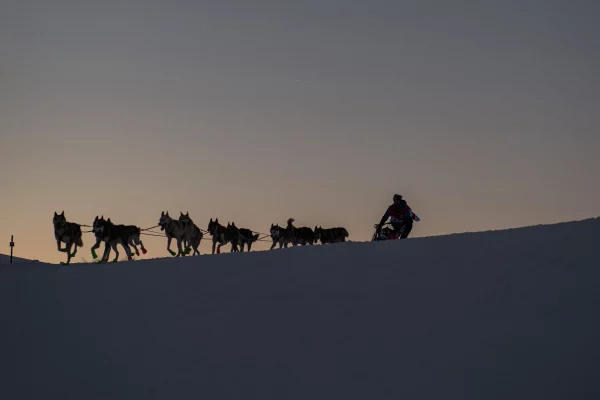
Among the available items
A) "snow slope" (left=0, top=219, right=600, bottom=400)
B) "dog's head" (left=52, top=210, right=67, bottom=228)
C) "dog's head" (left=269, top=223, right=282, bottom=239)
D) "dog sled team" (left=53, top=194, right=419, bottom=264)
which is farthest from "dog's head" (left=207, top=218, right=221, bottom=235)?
"snow slope" (left=0, top=219, right=600, bottom=400)

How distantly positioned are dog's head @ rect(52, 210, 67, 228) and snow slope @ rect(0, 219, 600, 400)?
546 centimetres

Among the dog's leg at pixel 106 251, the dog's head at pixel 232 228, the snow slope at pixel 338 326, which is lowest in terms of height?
the snow slope at pixel 338 326

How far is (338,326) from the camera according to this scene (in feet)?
40.5

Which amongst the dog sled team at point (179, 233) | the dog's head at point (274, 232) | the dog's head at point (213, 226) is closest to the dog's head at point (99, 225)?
the dog sled team at point (179, 233)

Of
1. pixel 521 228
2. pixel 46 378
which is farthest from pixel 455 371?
pixel 46 378

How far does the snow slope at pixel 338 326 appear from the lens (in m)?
10.6

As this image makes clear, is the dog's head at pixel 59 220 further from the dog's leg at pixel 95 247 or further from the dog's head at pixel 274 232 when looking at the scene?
the dog's head at pixel 274 232

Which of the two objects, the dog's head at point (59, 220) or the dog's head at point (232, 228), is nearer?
the dog's head at point (59, 220)

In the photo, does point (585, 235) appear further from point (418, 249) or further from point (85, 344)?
point (85, 344)

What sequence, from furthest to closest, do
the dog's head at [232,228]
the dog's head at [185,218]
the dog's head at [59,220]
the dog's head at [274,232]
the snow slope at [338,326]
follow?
the dog's head at [274,232] < the dog's head at [232,228] < the dog's head at [185,218] < the dog's head at [59,220] < the snow slope at [338,326]

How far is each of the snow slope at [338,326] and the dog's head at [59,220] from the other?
215 inches

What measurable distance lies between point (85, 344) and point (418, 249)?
19.9 feet

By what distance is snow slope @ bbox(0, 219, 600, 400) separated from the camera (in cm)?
1065

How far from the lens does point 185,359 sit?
40.9ft
